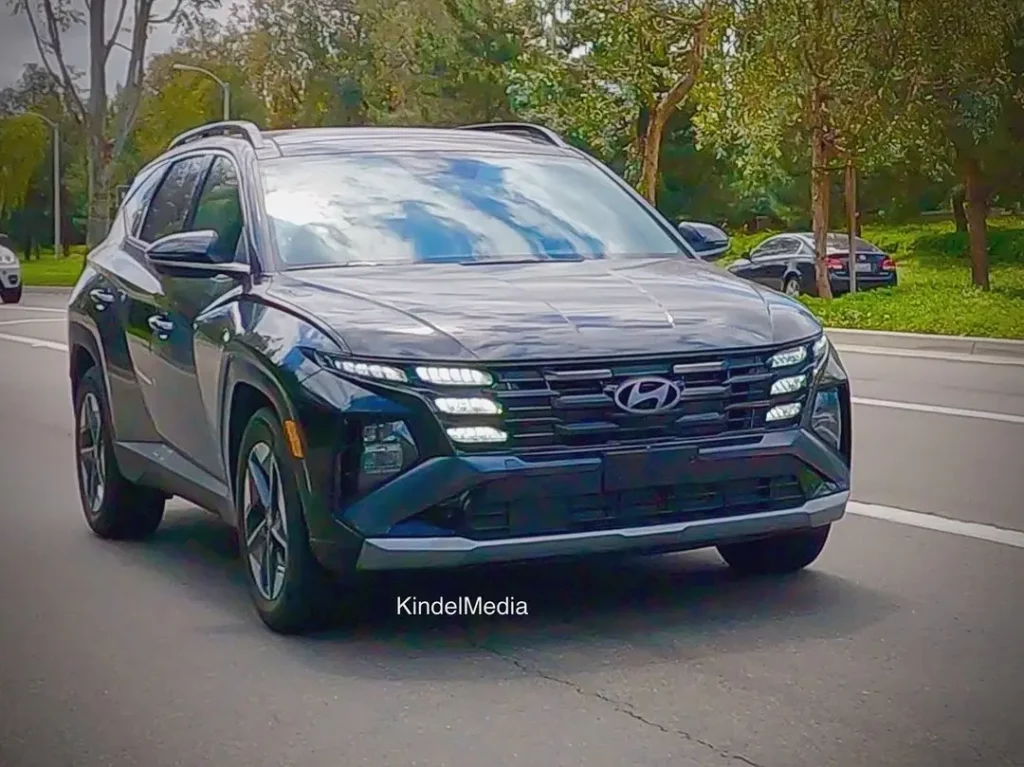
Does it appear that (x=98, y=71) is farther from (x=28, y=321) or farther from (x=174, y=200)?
(x=28, y=321)

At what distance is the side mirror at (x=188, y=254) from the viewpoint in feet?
20.3

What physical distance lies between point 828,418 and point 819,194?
2185cm

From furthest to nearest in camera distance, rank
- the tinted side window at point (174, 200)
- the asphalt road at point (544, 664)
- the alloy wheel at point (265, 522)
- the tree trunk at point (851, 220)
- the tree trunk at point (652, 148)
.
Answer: the tree trunk at point (652, 148), the tree trunk at point (851, 220), the tinted side window at point (174, 200), the alloy wheel at point (265, 522), the asphalt road at point (544, 664)

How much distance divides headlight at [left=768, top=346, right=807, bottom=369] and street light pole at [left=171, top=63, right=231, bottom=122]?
5288 mm

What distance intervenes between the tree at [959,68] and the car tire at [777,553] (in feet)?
60.7

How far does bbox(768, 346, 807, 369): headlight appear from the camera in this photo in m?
5.52

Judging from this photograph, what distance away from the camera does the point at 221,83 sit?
17297 millimetres

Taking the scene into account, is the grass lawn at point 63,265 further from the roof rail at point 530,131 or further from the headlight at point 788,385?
the headlight at point 788,385

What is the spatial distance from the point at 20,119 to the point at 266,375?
2520 mm

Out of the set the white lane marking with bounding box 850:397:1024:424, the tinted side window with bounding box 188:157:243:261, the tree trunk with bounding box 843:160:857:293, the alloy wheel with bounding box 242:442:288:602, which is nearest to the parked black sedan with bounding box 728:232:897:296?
the tree trunk with bounding box 843:160:857:293

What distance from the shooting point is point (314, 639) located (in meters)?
5.55

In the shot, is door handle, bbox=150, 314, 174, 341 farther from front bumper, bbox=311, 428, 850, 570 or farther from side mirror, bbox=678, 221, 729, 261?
side mirror, bbox=678, 221, 729, 261

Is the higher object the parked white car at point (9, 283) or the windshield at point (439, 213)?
the windshield at point (439, 213)

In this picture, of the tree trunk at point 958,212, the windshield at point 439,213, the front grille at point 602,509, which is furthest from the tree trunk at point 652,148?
the front grille at point 602,509
